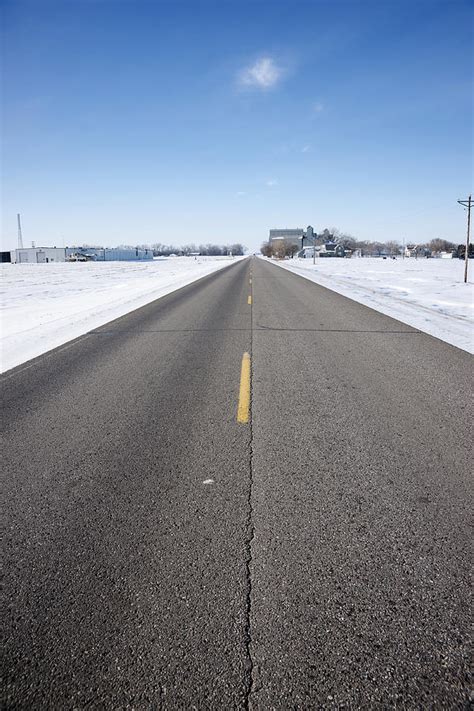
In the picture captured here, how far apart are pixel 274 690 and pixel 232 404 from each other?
132 inches

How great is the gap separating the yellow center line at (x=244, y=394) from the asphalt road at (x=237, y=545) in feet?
0.32

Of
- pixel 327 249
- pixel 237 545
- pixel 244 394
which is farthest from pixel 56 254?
pixel 237 545

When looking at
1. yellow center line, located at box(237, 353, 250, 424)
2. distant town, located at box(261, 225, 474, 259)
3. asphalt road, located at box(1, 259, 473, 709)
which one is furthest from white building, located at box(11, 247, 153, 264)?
asphalt road, located at box(1, 259, 473, 709)

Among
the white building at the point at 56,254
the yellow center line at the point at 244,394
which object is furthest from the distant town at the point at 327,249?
the yellow center line at the point at 244,394

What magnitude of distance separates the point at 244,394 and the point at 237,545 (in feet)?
9.28

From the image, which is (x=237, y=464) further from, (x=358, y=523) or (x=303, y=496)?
(x=358, y=523)

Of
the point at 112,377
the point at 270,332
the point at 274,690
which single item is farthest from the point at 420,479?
the point at 270,332

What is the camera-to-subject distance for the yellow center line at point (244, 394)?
4.59m

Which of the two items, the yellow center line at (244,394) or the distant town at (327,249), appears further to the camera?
the distant town at (327,249)

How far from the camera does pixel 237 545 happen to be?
2.53 m

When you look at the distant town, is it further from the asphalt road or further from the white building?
the asphalt road

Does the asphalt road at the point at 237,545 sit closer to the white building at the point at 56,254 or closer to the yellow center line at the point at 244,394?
the yellow center line at the point at 244,394

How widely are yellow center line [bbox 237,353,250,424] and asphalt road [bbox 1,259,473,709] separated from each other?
0.10 meters

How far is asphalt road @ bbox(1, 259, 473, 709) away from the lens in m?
1.75
